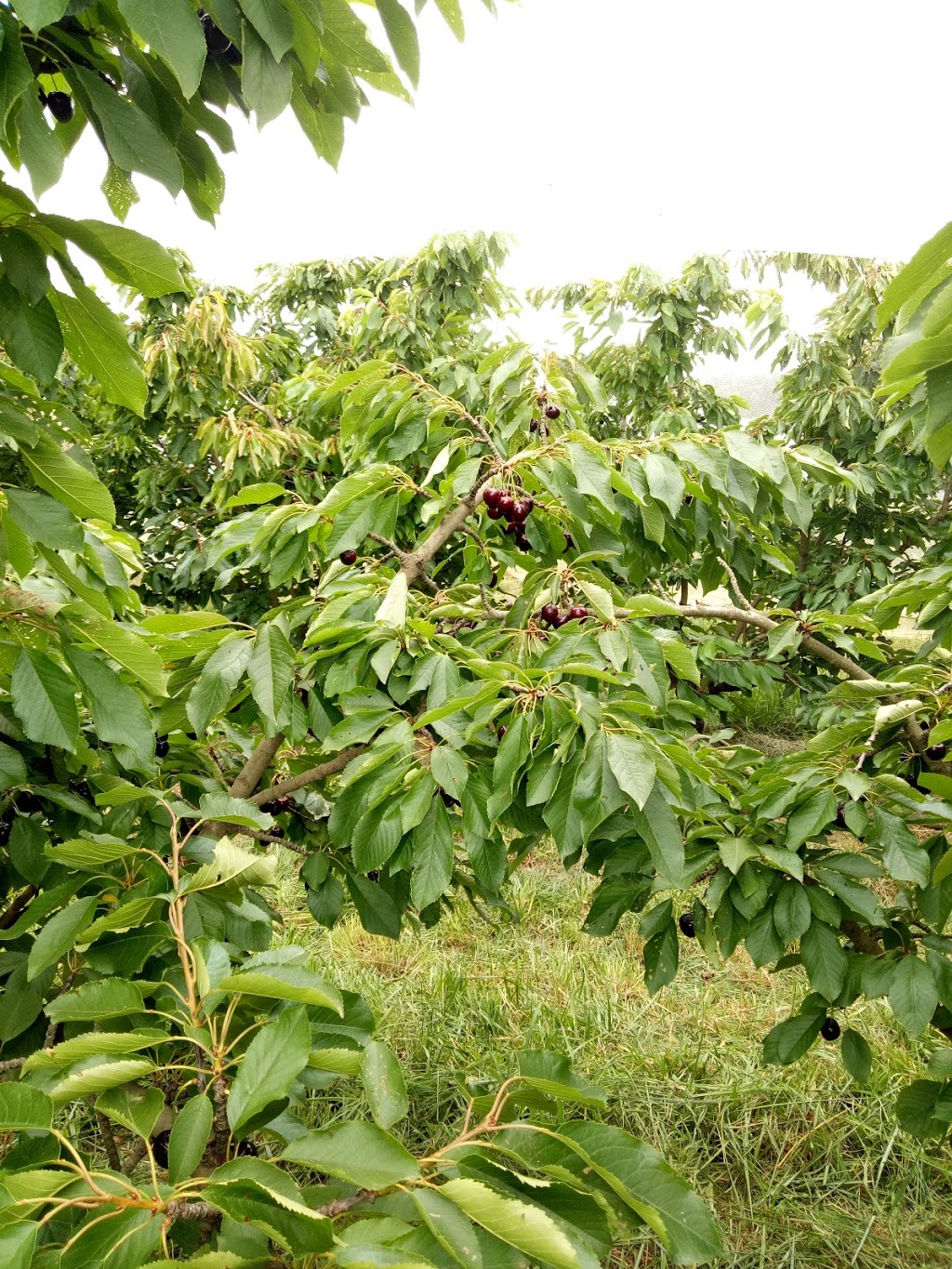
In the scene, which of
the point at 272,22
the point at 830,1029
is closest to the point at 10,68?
the point at 272,22

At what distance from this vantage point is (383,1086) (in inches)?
26.7

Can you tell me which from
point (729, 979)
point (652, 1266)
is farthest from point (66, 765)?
point (729, 979)

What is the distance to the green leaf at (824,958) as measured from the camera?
1.38m

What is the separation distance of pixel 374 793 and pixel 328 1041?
41 centimetres

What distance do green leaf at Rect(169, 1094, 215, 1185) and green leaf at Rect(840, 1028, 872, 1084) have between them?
136 centimetres

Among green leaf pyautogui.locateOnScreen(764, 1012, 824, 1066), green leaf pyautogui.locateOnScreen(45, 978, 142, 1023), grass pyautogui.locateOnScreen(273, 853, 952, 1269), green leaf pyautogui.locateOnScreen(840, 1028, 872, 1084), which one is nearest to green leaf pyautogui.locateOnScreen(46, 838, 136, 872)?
green leaf pyautogui.locateOnScreen(45, 978, 142, 1023)

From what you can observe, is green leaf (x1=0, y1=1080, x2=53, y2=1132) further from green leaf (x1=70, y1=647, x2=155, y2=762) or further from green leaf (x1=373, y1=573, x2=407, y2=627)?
green leaf (x1=373, y1=573, x2=407, y2=627)

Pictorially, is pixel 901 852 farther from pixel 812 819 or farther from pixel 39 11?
pixel 39 11

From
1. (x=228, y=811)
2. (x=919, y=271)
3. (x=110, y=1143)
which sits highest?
(x=919, y=271)

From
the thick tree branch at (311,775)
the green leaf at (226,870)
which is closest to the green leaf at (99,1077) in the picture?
the green leaf at (226,870)

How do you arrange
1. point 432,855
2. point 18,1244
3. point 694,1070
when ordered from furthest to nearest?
point 694,1070, point 432,855, point 18,1244

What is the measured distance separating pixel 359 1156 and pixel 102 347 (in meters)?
0.75

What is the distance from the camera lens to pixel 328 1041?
0.77m

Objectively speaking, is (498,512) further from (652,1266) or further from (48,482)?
(652,1266)
